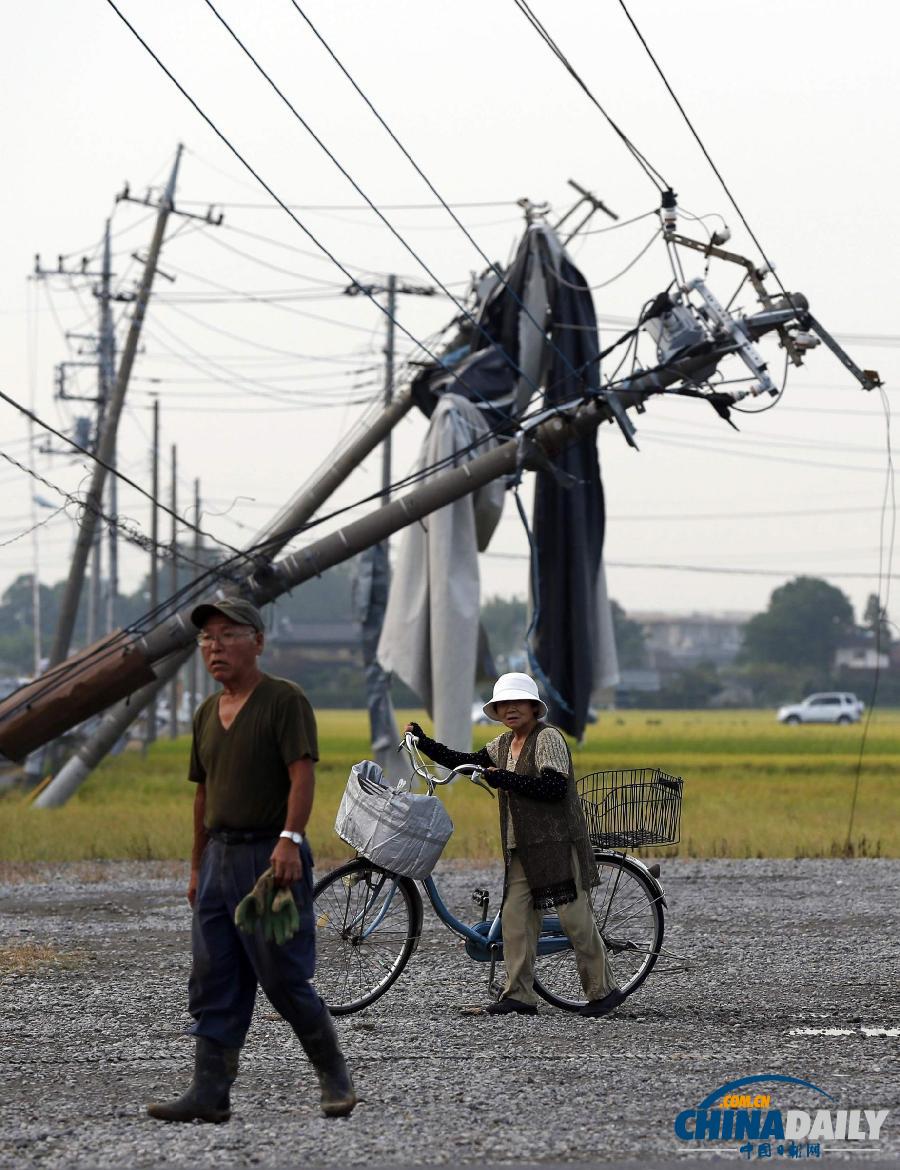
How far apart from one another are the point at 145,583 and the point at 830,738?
104m

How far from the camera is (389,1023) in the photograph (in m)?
8.69

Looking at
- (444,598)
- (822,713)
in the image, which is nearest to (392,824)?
(444,598)

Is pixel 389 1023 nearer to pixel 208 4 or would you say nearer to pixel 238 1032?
pixel 238 1032

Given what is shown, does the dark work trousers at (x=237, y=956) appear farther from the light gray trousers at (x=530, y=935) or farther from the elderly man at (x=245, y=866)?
the light gray trousers at (x=530, y=935)

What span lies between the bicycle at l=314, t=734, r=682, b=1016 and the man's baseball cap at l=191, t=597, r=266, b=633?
2088 millimetres

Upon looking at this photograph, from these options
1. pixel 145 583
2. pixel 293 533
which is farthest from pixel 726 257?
pixel 145 583

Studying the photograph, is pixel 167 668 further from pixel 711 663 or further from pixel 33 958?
pixel 711 663

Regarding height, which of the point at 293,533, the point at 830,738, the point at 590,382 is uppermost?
the point at 590,382

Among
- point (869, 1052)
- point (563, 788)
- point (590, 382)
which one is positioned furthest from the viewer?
point (590, 382)

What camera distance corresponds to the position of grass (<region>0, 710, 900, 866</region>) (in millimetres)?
19719

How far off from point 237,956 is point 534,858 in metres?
2.44

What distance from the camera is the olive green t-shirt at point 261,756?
21.5 ft

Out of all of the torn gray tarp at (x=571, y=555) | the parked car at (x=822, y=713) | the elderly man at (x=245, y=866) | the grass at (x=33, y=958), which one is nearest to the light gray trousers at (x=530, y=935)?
the elderly man at (x=245, y=866)

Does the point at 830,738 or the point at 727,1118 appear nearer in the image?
the point at 727,1118
